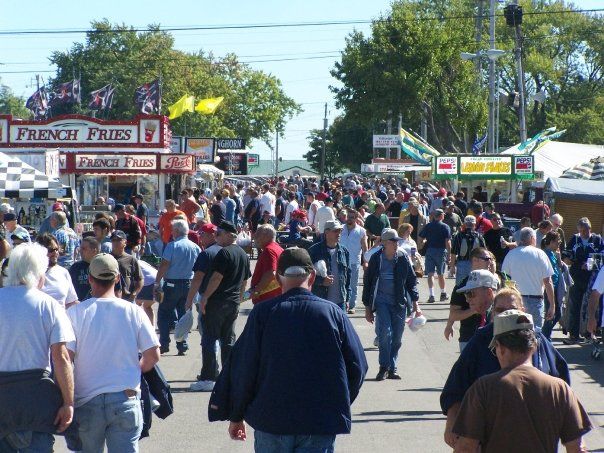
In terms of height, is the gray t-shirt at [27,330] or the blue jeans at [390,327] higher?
the gray t-shirt at [27,330]

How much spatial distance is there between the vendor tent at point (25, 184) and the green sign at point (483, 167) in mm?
17608

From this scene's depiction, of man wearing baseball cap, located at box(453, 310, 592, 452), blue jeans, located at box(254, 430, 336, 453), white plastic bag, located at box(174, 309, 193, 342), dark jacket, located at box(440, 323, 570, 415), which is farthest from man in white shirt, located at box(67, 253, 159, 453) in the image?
white plastic bag, located at box(174, 309, 193, 342)

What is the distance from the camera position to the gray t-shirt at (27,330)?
580cm

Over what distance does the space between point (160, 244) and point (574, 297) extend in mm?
5822

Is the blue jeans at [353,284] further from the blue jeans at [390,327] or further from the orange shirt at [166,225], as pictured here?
the blue jeans at [390,327]

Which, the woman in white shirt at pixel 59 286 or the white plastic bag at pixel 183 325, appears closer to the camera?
the woman in white shirt at pixel 59 286

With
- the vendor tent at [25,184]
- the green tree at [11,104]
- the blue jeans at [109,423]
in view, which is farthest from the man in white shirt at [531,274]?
the green tree at [11,104]

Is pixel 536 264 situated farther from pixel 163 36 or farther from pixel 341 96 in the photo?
pixel 163 36

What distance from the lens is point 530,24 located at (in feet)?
276

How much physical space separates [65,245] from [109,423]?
26.6 ft

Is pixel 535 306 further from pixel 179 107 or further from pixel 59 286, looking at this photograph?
pixel 179 107

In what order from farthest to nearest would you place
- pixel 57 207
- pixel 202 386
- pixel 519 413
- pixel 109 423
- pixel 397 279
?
pixel 57 207
pixel 397 279
pixel 202 386
pixel 109 423
pixel 519 413

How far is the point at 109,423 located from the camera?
6.04m

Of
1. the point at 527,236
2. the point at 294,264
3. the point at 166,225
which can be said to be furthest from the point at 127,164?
the point at 294,264
